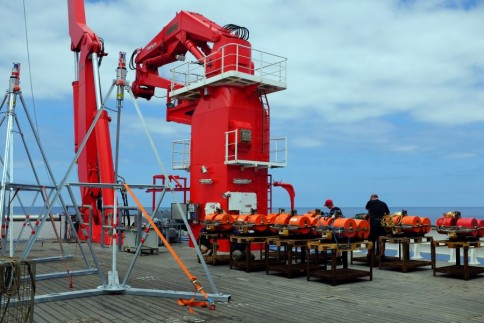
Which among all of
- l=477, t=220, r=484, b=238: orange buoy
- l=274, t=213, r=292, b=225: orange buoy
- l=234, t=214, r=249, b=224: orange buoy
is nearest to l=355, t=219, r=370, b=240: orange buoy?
l=274, t=213, r=292, b=225: orange buoy

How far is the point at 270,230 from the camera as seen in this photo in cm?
1355

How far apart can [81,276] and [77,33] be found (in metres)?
15.1

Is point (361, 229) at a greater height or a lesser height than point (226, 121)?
lesser

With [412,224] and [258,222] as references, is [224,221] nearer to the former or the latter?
[258,222]

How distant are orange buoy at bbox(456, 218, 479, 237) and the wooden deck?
108 cm

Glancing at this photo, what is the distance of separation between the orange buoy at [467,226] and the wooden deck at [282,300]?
108cm

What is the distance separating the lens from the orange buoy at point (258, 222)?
43.3 feet

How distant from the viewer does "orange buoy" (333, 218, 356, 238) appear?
10920 mm

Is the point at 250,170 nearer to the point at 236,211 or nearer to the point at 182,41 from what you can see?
the point at 236,211

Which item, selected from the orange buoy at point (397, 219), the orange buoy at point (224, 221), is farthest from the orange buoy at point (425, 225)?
the orange buoy at point (224, 221)

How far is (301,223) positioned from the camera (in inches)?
472

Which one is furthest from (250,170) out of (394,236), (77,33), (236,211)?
(77,33)

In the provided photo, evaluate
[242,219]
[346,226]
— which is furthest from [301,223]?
[242,219]

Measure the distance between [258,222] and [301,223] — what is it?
5.21ft
